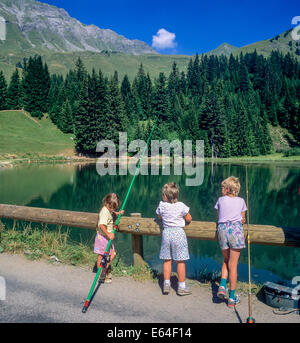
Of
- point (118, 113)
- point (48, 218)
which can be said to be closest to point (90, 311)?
point (48, 218)

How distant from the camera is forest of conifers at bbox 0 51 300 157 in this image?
61625 millimetres

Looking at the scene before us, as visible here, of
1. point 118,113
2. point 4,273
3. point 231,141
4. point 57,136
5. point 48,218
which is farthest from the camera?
point 231,141

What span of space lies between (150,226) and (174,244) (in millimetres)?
812

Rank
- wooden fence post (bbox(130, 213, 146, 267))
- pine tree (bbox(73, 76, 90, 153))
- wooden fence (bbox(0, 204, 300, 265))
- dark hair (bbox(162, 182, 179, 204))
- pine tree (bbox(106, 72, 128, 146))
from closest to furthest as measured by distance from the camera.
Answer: dark hair (bbox(162, 182, 179, 204)) → wooden fence (bbox(0, 204, 300, 265)) → wooden fence post (bbox(130, 213, 146, 267)) → pine tree (bbox(73, 76, 90, 153)) → pine tree (bbox(106, 72, 128, 146))

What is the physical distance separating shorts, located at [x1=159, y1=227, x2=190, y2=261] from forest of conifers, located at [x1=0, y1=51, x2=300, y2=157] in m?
48.2

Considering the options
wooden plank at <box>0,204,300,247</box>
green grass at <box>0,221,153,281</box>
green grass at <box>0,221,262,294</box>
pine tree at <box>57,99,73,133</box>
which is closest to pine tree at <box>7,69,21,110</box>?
pine tree at <box>57,99,73,133</box>

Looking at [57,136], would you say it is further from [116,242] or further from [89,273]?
[89,273]

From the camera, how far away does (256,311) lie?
435 centimetres

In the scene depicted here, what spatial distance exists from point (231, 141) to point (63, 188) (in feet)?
181

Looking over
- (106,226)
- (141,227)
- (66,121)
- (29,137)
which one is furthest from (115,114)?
(106,226)

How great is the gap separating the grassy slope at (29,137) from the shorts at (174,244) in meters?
47.8

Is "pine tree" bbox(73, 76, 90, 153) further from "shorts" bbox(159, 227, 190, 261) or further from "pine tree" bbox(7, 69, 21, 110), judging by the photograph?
"shorts" bbox(159, 227, 190, 261)

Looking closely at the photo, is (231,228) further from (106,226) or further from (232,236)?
(106,226)
